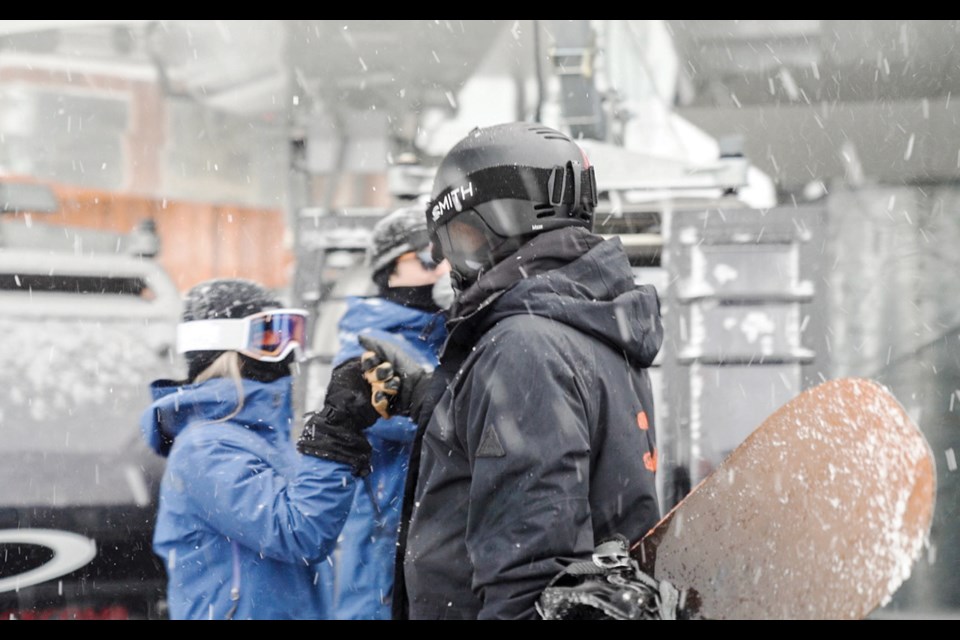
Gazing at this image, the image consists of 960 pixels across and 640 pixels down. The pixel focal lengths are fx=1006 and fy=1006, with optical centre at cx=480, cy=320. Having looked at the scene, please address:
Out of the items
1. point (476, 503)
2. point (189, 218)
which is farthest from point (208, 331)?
point (189, 218)

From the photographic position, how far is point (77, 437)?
510 cm

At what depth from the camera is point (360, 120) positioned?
22.3ft

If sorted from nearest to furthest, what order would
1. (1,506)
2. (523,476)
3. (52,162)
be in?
1. (523,476)
2. (1,506)
3. (52,162)

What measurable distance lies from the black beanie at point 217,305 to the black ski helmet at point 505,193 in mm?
984

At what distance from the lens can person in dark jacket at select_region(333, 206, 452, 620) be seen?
119 inches

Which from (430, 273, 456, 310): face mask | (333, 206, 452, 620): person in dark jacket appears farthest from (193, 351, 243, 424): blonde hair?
(430, 273, 456, 310): face mask

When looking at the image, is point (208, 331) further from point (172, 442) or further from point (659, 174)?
point (659, 174)

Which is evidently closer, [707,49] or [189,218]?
[189,218]

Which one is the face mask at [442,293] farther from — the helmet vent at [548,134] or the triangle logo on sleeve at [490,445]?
the triangle logo on sleeve at [490,445]

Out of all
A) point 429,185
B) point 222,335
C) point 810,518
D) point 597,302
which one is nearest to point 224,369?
point 222,335

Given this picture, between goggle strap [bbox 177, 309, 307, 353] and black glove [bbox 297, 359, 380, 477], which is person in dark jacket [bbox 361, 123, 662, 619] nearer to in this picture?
black glove [bbox 297, 359, 380, 477]

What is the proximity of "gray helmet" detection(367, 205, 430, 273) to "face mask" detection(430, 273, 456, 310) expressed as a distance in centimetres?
14

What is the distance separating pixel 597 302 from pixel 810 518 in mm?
530
